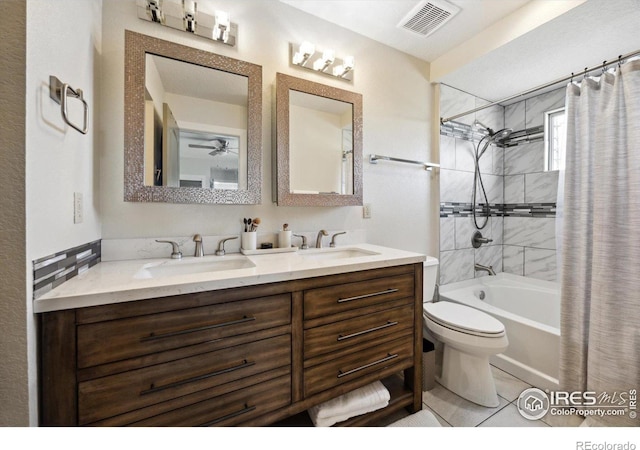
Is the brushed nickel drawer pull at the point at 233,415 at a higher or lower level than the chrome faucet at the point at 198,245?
lower

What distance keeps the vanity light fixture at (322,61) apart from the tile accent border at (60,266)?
1579 mm

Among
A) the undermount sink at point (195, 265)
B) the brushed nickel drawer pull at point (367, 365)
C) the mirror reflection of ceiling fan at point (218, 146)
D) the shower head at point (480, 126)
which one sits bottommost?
the brushed nickel drawer pull at point (367, 365)

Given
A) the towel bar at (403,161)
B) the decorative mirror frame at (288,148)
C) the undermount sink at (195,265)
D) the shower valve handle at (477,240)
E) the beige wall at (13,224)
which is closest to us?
the beige wall at (13,224)

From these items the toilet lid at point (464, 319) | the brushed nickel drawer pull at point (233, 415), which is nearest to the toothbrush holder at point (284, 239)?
the brushed nickel drawer pull at point (233, 415)

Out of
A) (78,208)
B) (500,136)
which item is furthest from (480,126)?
(78,208)

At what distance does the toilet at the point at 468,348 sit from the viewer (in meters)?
1.53

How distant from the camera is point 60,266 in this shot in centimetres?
87

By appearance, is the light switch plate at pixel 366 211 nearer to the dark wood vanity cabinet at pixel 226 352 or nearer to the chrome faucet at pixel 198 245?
the dark wood vanity cabinet at pixel 226 352

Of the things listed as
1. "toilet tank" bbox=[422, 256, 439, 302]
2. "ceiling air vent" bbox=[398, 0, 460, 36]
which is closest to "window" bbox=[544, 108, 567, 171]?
"ceiling air vent" bbox=[398, 0, 460, 36]

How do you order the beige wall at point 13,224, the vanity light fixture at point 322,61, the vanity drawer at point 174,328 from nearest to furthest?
1. the beige wall at point 13,224
2. the vanity drawer at point 174,328
3. the vanity light fixture at point 322,61

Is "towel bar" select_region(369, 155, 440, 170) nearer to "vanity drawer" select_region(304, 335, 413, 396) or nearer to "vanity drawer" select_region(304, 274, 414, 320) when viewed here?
"vanity drawer" select_region(304, 274, 414, 320)

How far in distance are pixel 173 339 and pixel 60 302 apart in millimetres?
330

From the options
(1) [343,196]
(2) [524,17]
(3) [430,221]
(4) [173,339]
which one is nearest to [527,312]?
(3) [430,221]

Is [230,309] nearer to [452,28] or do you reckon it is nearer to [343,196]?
[343,196]
